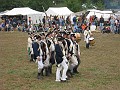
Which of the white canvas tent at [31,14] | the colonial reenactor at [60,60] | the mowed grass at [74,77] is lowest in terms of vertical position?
the mowed grass at [74,77]

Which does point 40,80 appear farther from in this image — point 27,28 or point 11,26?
point 11,26

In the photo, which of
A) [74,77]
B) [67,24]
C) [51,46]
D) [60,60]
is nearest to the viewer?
[60,60]

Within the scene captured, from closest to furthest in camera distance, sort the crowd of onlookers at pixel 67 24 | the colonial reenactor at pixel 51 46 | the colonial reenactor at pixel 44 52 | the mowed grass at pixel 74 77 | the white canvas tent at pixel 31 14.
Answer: the mowed grass at pixel 74 77
the colonial reenactor at pixel 44 52
the colonial reenactor at pixel 51 46
the crowd of onlookers at pixel 67 24
the white canvas tent at pixel 31 14

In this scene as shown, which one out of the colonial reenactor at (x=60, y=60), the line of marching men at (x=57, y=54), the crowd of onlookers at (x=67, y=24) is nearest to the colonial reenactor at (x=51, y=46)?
the line of marching men at (x=57, y=54)

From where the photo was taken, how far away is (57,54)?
13.5m

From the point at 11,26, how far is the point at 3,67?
29.9 meters

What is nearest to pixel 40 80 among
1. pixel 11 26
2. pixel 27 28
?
pixel 27 28

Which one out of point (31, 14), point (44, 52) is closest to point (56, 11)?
point (31, 14)

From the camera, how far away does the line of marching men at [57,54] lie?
13633 millimetres

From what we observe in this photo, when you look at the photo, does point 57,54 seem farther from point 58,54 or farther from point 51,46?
point 51,46

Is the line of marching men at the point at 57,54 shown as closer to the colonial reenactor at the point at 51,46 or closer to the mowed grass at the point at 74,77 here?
the colonial reenactor at the point at 51,46

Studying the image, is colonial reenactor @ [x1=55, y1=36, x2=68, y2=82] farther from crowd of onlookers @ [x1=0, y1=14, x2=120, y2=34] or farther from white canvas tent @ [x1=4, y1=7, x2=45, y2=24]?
white canvas tent @ [x1=4, y1=7, x2=45, y2=24]

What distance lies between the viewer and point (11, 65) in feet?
59.8

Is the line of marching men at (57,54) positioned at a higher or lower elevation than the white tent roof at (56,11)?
lower
